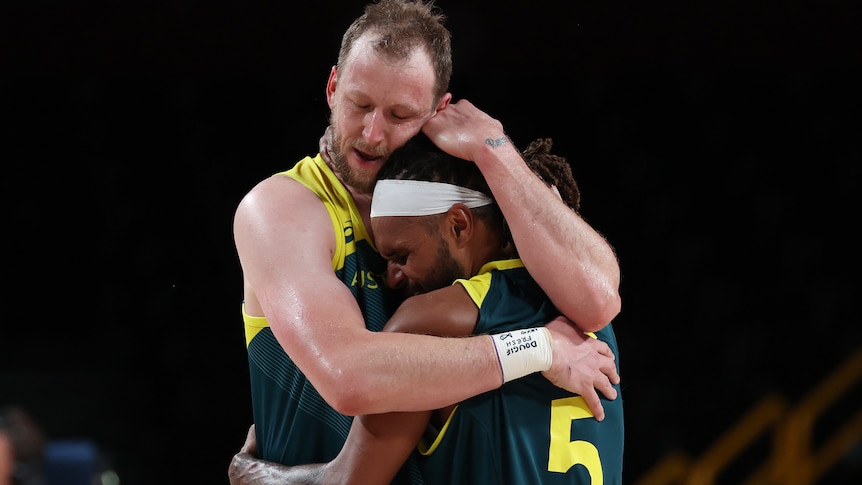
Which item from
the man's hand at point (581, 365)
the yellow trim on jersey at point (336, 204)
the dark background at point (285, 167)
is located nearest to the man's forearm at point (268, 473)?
the yellow trim on jersey at point (336, 204)

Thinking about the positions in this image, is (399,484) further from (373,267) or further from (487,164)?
(487,164)

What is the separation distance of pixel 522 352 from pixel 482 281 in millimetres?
230

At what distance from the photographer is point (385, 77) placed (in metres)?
2.72

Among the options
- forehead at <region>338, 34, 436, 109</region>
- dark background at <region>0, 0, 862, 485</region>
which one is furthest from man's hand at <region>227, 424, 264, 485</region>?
dark background at <region>0, 0, 862, 485</region>

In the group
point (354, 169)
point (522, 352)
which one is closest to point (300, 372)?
point (354, 169)

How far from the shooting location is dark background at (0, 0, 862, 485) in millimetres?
7094

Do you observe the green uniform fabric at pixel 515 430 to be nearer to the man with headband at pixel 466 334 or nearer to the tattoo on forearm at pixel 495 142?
the man with headband at pixel 466 334

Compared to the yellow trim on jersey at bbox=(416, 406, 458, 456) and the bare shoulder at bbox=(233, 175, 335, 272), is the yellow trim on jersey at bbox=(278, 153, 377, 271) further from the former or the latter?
the yellow trim on jersey at bbox=(416, 406, 458, 456)

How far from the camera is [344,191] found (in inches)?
112

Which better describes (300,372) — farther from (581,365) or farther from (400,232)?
(581,365)

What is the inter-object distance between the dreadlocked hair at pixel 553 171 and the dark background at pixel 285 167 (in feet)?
14.4

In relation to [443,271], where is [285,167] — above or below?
below
